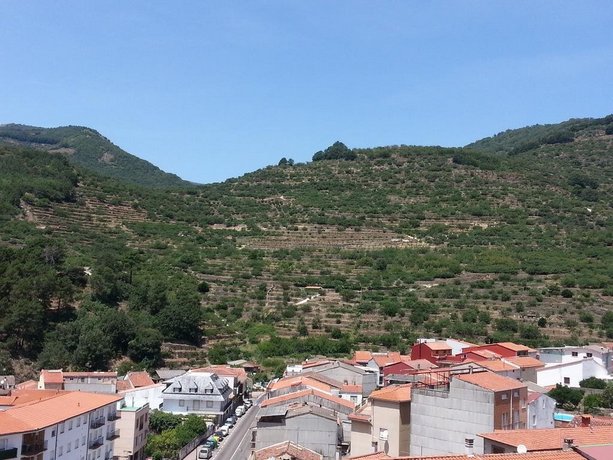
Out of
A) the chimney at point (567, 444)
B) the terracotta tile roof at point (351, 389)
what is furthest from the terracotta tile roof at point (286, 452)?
the chimney at point (567, 444)

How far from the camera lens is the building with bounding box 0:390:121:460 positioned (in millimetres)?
23281

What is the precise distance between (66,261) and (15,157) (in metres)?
38.8

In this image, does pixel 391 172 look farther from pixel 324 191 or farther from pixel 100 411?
pixel 100 411

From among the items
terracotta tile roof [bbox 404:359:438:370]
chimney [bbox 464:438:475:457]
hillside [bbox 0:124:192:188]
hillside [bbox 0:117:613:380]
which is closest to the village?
chimney [bbox 464:438:475:457]

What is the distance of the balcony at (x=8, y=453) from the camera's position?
2248cm

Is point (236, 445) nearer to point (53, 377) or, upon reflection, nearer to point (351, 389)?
point (351, 389)

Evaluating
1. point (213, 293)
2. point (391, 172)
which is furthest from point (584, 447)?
point (391, 172)

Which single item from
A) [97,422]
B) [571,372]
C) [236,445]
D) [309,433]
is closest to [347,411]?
[309,433]

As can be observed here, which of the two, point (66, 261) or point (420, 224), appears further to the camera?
point (420, 224)

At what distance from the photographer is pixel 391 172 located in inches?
4301

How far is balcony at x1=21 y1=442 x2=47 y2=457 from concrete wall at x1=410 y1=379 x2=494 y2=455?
1358 centimetres

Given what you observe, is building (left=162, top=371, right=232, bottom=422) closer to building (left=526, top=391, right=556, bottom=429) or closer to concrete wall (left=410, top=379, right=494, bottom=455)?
building (left=526, top=391, right=556, bottom=429)

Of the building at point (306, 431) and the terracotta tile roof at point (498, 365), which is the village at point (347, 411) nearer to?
the building at point (306, 431)

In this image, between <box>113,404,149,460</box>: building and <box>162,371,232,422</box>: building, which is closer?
<box>113,404,149,460</box>: building
